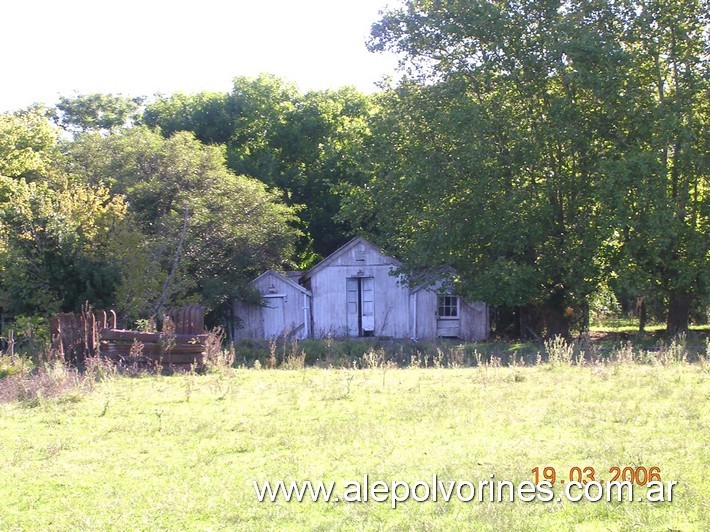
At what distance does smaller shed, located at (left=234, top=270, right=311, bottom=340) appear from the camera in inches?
1192

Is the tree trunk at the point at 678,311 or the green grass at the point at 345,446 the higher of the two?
the tree trunk at the point at 678,311

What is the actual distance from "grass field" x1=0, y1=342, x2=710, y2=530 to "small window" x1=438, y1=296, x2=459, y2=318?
16.3 m

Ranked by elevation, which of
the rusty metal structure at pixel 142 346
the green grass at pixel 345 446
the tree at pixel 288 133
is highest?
the tree at pixel 288 133

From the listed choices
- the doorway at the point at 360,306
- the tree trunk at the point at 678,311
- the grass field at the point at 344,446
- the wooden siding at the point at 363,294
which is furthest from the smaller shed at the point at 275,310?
the grass field at the point at 344,446

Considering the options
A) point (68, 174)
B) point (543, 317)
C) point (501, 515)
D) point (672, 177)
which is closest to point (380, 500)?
point (501, 515)

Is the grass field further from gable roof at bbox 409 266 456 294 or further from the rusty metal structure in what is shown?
gable roof at bbox 409 266 456 294

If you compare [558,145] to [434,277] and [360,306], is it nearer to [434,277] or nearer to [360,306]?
[434,277]

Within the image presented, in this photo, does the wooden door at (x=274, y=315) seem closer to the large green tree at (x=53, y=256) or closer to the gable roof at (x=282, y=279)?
the gable roof at (x=282, y=279)

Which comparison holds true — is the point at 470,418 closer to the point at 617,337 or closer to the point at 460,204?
the point at 460,204

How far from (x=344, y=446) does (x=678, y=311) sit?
66.2 ft

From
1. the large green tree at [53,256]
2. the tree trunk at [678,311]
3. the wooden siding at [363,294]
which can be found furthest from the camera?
the wooden siding at [363,294]

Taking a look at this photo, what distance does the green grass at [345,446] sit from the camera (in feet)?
21.3

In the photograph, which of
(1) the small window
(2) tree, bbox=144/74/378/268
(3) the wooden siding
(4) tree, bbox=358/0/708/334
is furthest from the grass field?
(2) tree, bbox=144/74/378/268

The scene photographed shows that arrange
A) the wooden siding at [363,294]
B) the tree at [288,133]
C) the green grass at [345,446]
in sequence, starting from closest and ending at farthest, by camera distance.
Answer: the green grass at [345,446], the wooden siding at [363,294], the tree at [288,133]
